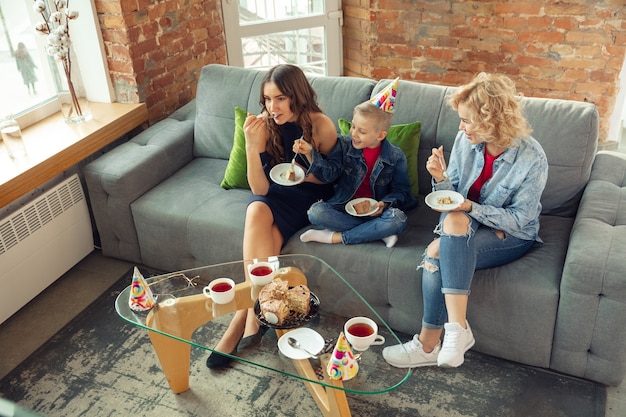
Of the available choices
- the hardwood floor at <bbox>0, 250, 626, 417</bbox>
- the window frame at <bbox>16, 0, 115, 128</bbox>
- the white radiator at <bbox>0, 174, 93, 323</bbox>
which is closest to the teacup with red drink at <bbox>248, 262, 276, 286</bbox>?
the hardwood floor at <bbox>0, 250, 626, 417</bbox>

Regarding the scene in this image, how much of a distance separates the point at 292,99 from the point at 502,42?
199cm

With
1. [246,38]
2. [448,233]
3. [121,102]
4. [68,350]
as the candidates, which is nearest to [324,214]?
[448,233]

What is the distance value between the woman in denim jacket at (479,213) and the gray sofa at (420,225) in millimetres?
99

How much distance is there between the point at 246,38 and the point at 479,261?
8.17 ft

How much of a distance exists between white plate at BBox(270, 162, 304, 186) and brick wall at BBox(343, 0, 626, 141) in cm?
197

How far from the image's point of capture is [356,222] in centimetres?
244

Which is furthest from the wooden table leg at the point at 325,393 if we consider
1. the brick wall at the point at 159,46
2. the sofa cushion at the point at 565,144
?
the brick wall at the point at 159,46

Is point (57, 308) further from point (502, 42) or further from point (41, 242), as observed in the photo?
point (502, 42)

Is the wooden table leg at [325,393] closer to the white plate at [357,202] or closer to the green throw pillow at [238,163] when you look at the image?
the white plate at [357,202]

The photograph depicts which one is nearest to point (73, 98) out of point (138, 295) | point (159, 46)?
point (159, 46)

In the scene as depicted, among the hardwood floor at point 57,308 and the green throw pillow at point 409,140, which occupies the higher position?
the green throw pillow at point 409,140

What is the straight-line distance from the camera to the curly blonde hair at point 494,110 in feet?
6.77

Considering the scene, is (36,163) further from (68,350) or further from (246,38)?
(246,38)

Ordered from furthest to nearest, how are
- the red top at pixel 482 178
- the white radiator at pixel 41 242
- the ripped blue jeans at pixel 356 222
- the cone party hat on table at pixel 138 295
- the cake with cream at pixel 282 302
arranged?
the white radiator at pixel 41 242
the ripped blue jeans at pixel 356 222
the red top at pixel 482 178
the cone party hat on table at pixel 138 295
the cake with cream at pixel 282 302
